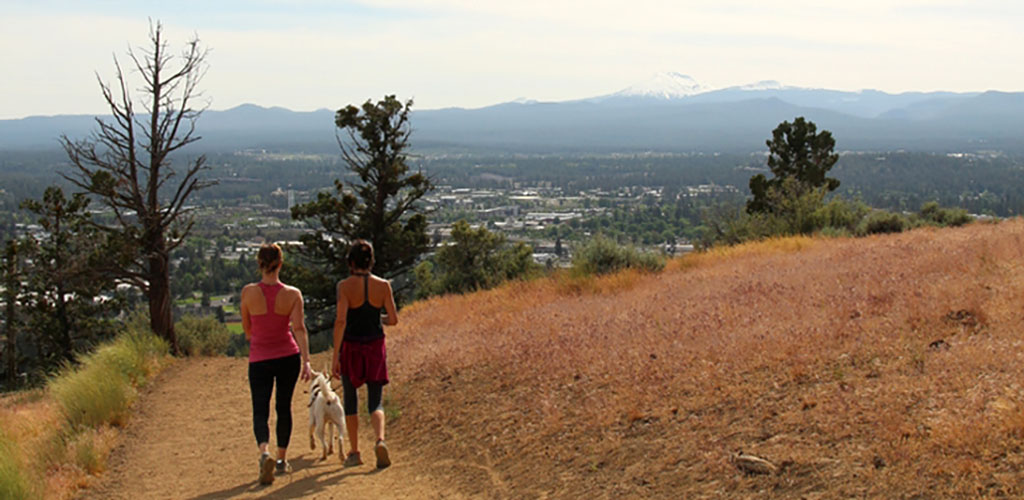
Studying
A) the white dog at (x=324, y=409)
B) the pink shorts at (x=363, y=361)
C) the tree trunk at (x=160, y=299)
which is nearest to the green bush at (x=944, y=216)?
the tree trunk at (x=160, y=299)

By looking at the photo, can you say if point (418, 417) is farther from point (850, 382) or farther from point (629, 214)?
point (629, 214)

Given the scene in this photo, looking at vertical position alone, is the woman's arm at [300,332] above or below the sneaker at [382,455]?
above

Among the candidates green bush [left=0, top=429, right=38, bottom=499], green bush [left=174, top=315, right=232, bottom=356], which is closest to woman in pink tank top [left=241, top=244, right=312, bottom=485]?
green bush [left=0, top=429, right=38, bottom=499]

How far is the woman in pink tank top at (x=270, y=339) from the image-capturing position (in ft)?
22.2

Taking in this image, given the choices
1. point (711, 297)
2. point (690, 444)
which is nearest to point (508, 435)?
point (690, 444)

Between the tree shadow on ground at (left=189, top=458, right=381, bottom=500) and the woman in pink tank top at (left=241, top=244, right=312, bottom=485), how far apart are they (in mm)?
140

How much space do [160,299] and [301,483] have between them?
365 inches

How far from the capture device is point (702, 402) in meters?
6.67

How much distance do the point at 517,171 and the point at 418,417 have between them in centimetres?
18855

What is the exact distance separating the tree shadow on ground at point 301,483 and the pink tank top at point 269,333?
1.02 metres

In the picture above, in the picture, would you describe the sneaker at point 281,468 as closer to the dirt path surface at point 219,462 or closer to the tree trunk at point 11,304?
the dirt path surface at point 219,462

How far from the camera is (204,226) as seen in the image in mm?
92312

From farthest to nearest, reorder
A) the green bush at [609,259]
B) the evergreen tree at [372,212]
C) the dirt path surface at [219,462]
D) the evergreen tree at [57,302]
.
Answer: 1. the evergreen tree at [372,212]
2. the evergreen tree at [57,302]
3. the green bush at [609,259]
4. the dirt path surface at [219,462]

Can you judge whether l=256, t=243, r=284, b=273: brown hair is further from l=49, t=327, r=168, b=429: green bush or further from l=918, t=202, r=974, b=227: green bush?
l=918, t=202, r=974, b=227: green bush
